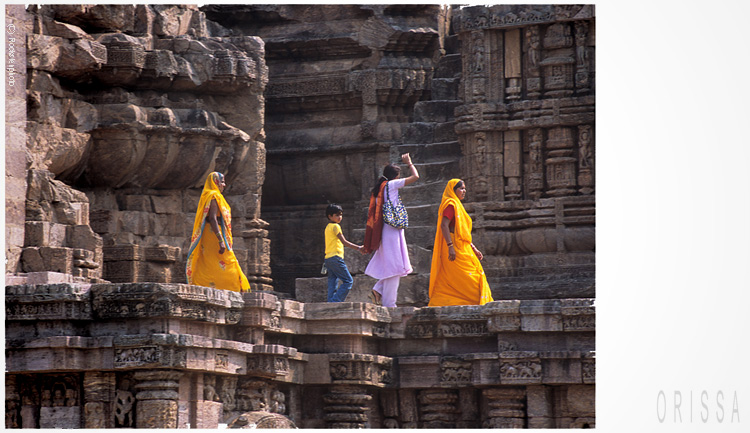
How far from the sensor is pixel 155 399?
1805 cm

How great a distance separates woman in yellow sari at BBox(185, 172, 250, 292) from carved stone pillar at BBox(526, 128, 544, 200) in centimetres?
490

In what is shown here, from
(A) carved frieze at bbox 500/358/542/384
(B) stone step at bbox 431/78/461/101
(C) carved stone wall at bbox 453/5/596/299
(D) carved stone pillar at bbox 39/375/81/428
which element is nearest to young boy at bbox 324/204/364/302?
(A) carved frieze at bbox 500/358/542/384

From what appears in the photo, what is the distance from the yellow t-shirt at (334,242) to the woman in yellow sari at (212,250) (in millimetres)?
1091

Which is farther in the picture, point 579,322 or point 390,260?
point 390,260

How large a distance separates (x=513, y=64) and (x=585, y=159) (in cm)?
155

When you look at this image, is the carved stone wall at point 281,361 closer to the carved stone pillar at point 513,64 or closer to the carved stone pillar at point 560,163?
the carved stone pillar at point 560,163

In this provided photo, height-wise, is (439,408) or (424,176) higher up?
(424,176)

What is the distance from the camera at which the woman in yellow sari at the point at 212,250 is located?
20.6 metres

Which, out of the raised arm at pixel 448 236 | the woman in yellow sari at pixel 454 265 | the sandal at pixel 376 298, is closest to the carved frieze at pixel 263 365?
the sandal at pixel 376 298

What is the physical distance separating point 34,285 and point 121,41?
4836 millimetres

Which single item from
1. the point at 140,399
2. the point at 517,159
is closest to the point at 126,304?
the point at 140,399

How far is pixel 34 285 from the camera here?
1836cm

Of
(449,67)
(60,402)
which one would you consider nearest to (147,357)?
(60,402)

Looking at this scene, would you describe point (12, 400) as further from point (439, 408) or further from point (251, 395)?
point (439, 408)
